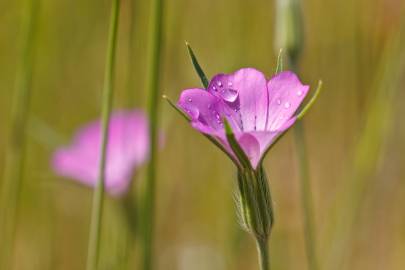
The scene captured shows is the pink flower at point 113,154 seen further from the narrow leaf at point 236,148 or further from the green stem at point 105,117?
the narrow leaf at point 236,148

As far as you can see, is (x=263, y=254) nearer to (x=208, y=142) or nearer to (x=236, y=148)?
(x=236, y=148)

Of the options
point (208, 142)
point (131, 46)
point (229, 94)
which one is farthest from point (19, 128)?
point (208, 142)

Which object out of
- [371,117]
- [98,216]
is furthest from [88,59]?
[98,216]

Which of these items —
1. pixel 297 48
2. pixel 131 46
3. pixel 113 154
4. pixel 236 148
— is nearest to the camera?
pixel 236 148

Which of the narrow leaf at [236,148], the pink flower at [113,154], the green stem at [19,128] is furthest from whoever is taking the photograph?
the pink flower at [113,154]

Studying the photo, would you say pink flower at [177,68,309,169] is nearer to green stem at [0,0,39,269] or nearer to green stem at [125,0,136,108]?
green stem at [125,0,136,108]

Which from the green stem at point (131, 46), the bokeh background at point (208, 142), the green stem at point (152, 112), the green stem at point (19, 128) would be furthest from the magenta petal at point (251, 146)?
the bokeh background at point (208, 142)

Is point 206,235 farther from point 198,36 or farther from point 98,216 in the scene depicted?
point 98,216
